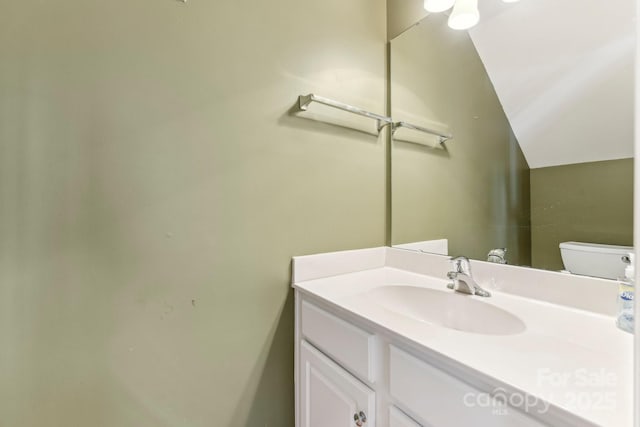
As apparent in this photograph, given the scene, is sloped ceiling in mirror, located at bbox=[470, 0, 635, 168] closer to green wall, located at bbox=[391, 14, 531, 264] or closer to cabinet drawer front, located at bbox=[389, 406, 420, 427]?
green wall, located at bbox=[391, 14, 531, 264]

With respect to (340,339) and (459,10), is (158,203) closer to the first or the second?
(340,339)

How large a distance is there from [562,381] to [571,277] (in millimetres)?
493

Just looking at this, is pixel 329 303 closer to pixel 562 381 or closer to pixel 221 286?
pixel 221 286

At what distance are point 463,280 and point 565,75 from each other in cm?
72

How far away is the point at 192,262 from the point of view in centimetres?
86

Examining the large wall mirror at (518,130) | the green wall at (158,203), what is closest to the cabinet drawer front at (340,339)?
the green wall at (158,203)

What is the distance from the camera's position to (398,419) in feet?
2.12

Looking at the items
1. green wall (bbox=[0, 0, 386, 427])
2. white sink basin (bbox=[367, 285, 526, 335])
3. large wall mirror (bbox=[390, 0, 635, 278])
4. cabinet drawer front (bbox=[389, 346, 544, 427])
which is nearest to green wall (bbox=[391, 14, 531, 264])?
large wall mirror (bbox=[390, 0, 635, 278])

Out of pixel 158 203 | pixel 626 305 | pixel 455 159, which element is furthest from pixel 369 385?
pixel 455 159

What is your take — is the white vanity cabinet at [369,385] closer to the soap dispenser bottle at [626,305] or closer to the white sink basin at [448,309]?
the white sink basin at [448,309]

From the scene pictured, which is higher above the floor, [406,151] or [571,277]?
[406,151]

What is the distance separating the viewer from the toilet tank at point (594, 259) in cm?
76

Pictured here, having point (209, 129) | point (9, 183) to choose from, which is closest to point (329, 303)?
point (209, 129)

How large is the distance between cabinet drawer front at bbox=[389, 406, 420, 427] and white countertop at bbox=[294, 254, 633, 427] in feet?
0.58
